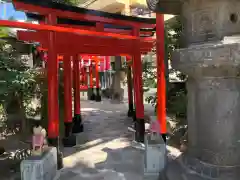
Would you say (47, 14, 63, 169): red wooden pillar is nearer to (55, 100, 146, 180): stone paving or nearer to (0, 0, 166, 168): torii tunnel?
(0, 0, 166, 168): torii tunnel

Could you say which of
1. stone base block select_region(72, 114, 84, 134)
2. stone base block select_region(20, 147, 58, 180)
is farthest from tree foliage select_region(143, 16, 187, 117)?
stone base block select_region(20, 147, 58, 180)

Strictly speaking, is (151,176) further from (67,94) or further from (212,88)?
(67,94)

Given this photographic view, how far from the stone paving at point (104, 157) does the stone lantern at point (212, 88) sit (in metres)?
1.44

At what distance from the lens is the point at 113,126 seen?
895cm

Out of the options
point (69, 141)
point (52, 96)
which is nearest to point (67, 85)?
point (69, 141)

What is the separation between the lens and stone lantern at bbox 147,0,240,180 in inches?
128

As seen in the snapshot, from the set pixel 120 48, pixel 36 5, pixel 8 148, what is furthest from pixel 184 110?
pixel 8 148

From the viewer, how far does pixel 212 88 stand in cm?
338

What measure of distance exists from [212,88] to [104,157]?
315cm

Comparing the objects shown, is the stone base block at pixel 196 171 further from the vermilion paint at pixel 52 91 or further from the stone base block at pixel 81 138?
the stone base block at pixel 81 138

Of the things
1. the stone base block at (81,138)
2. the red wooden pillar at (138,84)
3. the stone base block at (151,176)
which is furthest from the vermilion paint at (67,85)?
the stone base block at (151,176)

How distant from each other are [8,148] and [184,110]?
168 inches

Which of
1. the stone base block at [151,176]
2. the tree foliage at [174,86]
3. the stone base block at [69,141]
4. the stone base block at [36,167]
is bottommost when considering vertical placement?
the stone base block at [151,176]

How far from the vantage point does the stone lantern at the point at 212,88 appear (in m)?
3.26
